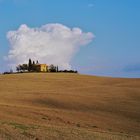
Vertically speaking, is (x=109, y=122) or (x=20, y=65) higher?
(x=20, y=65)

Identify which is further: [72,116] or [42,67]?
[42,67]

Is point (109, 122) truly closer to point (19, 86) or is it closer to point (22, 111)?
point (22, 111)

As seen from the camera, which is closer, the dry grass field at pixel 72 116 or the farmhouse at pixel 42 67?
the dry grass field at pixel 72 116

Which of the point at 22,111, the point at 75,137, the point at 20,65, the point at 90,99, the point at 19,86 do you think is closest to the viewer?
the point at 75,137

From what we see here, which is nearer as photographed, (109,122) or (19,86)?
(109,122)

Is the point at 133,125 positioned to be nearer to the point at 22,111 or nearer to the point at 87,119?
the point at 87,119

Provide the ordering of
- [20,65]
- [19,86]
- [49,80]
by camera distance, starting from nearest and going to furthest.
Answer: [19,86] < [49,80] < [20,65]

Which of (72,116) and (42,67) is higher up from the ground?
(42,67)

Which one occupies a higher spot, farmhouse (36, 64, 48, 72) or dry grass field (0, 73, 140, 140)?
farmhouse (36, 64, 48, 72)

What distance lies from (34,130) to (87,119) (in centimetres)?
1276

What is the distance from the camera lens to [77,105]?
38188mm

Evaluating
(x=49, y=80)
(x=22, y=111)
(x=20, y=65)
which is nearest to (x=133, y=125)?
(x=22, y=111)

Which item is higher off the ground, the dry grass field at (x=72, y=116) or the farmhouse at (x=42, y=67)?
the farmhouse at (x=42, y=67)

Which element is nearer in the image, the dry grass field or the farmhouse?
the dry grass field
